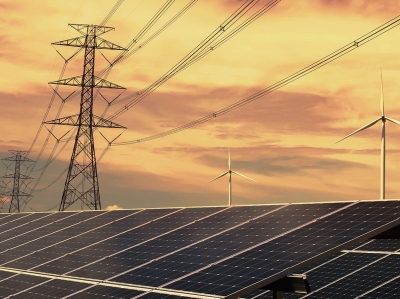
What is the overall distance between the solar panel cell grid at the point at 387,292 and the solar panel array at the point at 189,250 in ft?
11.8

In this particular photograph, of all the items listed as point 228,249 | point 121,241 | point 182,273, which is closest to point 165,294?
point 182,273

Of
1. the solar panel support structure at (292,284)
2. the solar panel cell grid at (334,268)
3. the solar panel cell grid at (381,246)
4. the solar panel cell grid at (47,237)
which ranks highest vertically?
the solar panel cell grid at (47,237)

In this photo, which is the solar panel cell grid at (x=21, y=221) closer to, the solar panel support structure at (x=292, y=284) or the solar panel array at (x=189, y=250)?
the solar panel array at (x=189, y=250)

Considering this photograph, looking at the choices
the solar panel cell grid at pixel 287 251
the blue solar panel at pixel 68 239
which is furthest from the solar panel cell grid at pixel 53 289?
the solar panel cell grid at pixel 287 251

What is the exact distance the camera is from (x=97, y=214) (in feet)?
148

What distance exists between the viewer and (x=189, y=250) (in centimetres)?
2841

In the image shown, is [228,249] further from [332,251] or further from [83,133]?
[83,133]

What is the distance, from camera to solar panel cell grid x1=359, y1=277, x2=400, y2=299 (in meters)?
34.8

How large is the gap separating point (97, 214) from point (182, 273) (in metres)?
20.1

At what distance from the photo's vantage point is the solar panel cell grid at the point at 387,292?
114ft

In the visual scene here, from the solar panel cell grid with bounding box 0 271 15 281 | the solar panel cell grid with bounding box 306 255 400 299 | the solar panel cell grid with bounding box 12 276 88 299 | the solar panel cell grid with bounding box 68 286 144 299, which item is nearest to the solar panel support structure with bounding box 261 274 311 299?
the solar panel cell grid with bounding box 68 286 144 299

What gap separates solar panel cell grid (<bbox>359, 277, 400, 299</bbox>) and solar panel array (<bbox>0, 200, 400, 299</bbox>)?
359cm

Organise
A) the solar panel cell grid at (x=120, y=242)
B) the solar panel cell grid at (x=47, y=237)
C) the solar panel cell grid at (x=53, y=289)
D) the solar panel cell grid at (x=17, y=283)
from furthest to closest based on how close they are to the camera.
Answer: the solar panel cell grid at (x=47, y=237)
the solar panel cell grid at (x=120, y=242)
the solar panel cell grid at (x=17, y=283)
the solar panel cell grid at (x=53, y=289)

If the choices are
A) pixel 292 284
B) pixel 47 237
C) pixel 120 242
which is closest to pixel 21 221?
pixel 47 237
